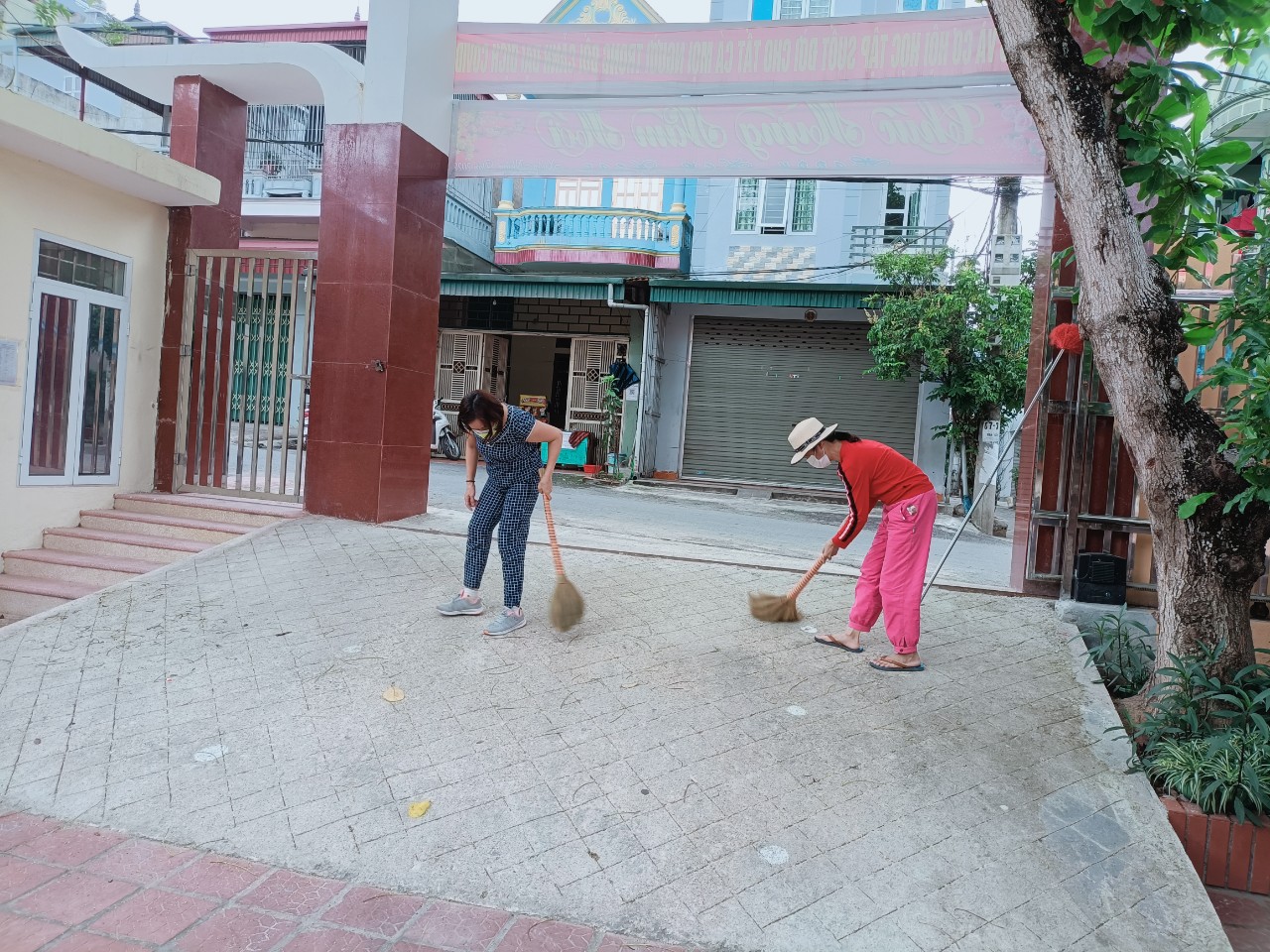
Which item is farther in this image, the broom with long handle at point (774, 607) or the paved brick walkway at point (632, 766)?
the broom with long handle at point (774, 607)

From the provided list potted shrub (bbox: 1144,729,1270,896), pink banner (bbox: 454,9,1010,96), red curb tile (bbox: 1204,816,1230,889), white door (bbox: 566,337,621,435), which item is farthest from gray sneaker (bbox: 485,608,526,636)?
white door (bbox: 566,337,621,435)

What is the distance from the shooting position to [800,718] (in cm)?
400

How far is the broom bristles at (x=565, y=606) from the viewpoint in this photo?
4.83 metres

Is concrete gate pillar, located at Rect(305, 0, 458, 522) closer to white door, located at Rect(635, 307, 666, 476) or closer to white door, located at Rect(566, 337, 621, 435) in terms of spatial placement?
white door, located at Rect(635, 307, 666, 476)

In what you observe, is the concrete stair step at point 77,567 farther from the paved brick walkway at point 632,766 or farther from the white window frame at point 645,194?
the white window frame at point 645,194

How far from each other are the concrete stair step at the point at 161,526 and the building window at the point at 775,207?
453 inches

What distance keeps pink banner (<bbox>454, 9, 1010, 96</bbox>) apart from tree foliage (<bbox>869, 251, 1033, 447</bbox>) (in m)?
5.75

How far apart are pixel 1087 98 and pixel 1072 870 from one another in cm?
319

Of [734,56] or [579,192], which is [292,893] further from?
[579,192]

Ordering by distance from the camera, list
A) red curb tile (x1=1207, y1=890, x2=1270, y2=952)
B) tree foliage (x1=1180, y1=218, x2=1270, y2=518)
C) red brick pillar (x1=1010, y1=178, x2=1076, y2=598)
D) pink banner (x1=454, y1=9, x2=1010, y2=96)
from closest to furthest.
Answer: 1. red curb tile (x1=1207, y1=890, x2=1270, y2=952)
2. tree foliage (x1=1180, y1=218, x2=1270, y2=518)
3. red brick pillar (x1=1010, y1=178, x2=1076, y2=598)
4. pink banner (x1=454, y1=9, x2=1010, y2=96)

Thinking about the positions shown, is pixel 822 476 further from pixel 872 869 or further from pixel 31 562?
pixel 872 869

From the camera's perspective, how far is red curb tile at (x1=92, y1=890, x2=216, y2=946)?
8.77ft

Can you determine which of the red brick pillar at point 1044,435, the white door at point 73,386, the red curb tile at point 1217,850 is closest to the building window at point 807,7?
the red brick pillar at point 1044,435

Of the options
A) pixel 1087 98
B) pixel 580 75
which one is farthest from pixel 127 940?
pixel 580 75
